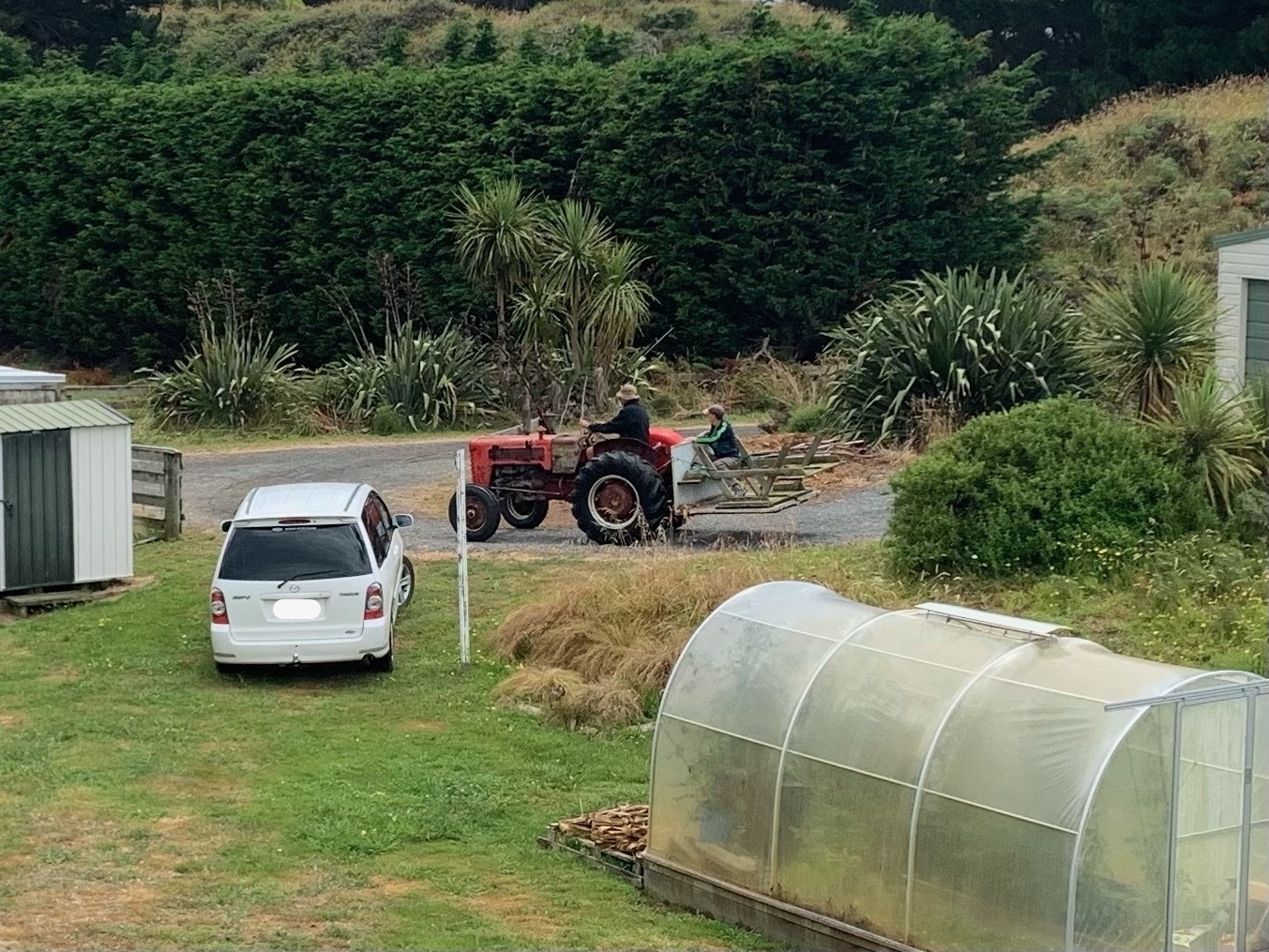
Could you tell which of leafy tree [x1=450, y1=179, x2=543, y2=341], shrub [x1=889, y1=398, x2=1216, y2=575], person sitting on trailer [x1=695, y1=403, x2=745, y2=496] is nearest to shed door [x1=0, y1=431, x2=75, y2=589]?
person sitting on trailer [x1=695, y1=403, x2=745, y2=496]

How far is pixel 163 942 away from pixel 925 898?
3594 mm

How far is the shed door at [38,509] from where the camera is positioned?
17.1 metres

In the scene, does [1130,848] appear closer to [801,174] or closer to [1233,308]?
[1233,308]

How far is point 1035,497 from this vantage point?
1614 centimetres

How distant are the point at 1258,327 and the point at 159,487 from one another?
11.8 m

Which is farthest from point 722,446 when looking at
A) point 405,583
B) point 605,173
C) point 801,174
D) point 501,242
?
point 605,173

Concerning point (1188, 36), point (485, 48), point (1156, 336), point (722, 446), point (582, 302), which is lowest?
point (722, 446)

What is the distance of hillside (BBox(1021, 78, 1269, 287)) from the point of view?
34281mm

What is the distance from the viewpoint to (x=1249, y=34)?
4500cm

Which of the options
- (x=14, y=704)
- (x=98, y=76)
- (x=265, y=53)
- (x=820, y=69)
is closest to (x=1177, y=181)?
(x=820, y=69)

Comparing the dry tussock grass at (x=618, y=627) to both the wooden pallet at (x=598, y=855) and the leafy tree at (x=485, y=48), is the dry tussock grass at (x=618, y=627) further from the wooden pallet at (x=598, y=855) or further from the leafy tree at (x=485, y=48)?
the leafy tree at (x=485, y=48)

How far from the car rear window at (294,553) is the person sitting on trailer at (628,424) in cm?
475

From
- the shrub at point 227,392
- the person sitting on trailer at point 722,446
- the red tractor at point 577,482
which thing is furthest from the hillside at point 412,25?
the person sitting on trailer at point 722,446

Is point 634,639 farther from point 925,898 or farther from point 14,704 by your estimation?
point 925,898
